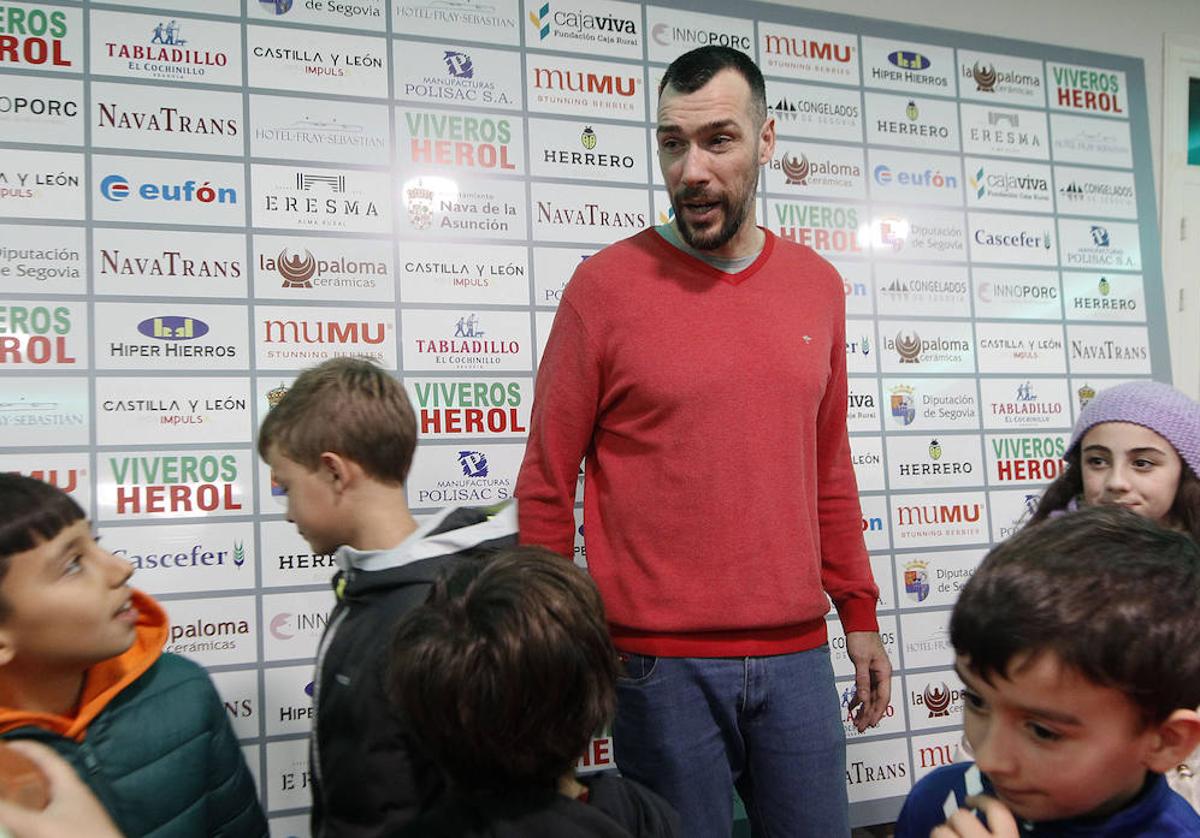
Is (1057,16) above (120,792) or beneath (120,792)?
above

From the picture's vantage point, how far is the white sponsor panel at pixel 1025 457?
277cm

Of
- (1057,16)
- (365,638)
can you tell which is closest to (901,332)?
(1057,16)

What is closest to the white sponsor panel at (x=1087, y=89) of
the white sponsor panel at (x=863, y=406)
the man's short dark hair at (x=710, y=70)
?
the white sponsor panel at (x=863, y=406)

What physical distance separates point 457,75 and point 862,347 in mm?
1390

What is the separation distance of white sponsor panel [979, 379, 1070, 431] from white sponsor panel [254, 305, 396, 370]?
1.82 metres

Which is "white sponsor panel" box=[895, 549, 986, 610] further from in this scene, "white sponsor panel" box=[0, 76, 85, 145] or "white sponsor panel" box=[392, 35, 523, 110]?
"white sponsor panel" box=[0, 76, 85, 145]

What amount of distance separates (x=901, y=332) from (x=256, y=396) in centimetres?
184

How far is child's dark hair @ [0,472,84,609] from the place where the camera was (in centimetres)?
118

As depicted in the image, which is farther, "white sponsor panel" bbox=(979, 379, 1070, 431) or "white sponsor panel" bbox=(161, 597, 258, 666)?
"white sponsor panel" bbox=(979, 379, 1070, 431)

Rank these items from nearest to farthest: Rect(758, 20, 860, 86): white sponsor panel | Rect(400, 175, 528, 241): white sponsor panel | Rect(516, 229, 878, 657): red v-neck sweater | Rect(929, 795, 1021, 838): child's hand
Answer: Rect(929, 795, 1021, 838): child's hand < Rect(516, 229, 878, 657): red v-neck sweater < Rect(400, 175, 528, 241): white sponsor panel < Rect(758, 20, 860, 86): white sponsor panel

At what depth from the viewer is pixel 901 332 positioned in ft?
8.86

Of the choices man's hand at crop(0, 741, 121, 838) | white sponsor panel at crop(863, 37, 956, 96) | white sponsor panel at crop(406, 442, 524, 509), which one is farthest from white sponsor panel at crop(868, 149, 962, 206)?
man's hand at crop(0, 741, 121, 838)

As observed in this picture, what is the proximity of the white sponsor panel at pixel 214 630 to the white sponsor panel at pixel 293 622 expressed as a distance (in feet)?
0.10

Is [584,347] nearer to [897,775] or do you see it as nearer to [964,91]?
[897,775]
